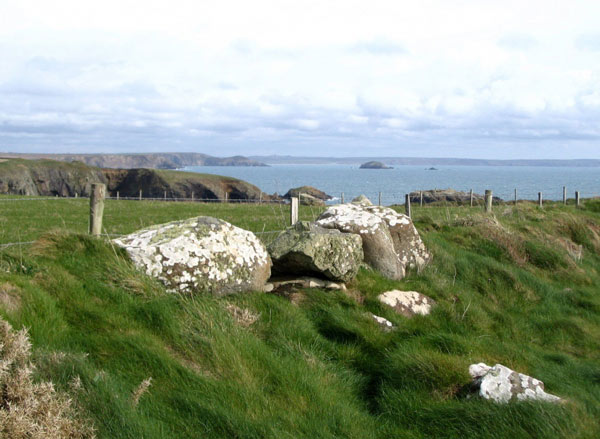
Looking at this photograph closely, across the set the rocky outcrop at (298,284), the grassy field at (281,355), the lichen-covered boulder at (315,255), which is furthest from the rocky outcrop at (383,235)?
the rocky outcrop at (298,284)

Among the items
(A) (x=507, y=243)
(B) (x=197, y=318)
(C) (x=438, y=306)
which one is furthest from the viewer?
(A) (x=507, y=243)

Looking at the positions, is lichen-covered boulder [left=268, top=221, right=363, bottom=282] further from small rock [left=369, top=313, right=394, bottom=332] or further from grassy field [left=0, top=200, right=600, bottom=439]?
small rock [left=369, top=313, right=394, bottom=332]

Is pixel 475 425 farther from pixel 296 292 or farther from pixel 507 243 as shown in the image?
pixel 507 243

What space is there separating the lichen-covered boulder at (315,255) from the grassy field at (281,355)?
1.46 ft

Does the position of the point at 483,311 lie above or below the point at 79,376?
below

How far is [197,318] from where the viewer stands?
702 cm

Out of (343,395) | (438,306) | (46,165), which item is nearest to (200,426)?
(343,395)

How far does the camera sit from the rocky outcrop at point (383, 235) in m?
11.0

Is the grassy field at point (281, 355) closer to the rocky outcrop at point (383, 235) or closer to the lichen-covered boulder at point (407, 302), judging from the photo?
the lichen-covered boulder at point (407, 302)

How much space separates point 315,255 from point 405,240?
145 inches

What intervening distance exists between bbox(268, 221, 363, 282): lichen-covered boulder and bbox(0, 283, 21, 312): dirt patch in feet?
13.9

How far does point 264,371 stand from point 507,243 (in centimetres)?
1035

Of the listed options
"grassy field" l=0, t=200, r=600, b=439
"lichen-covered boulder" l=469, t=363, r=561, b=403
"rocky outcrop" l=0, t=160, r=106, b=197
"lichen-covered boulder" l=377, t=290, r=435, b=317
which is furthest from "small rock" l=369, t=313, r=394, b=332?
"rocky outcrop" l=0, t=160, r=106, b=197

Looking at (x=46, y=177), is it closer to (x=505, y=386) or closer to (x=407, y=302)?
(x=407, y=302)
